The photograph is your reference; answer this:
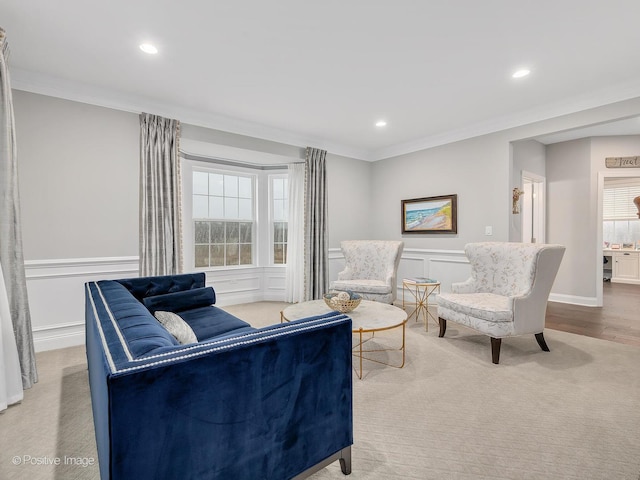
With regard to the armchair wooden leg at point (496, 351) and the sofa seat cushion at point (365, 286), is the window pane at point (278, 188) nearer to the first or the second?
Result: the sofa seat cushion at point (365, 286)

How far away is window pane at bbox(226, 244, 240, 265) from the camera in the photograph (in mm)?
5195

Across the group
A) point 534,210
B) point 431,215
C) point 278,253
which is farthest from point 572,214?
point 278,253

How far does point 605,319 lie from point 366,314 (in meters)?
3.53

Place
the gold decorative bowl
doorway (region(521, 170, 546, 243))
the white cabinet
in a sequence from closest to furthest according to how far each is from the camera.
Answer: the gold decorative bowl → doorway (region(521, 170, 546, 243)) → the white cabinet

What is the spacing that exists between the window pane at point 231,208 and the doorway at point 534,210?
185 inches

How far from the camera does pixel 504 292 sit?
3.39 meters

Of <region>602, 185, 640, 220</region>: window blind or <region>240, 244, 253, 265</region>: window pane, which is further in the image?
<region>602, 185, 640, 220</region>: window blind

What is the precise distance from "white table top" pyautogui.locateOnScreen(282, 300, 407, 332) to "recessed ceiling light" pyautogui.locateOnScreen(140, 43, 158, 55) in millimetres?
2421

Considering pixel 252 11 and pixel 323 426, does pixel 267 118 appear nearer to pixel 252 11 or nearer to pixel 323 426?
pixel 252 11

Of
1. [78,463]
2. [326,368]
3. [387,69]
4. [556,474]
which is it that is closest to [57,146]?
[78,463]

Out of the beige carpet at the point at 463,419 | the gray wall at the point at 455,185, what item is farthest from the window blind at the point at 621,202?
the beige carpet at the point at 463,419

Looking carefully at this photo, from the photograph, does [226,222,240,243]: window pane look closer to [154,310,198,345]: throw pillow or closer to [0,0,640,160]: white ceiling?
[0,0,640,160]: white ceiling

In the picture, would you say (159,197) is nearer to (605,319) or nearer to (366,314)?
(366,314)

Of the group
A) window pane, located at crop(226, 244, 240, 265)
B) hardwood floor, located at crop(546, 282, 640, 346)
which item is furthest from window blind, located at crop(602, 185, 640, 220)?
window pane, located at crop(226, 244, 240, 265)
